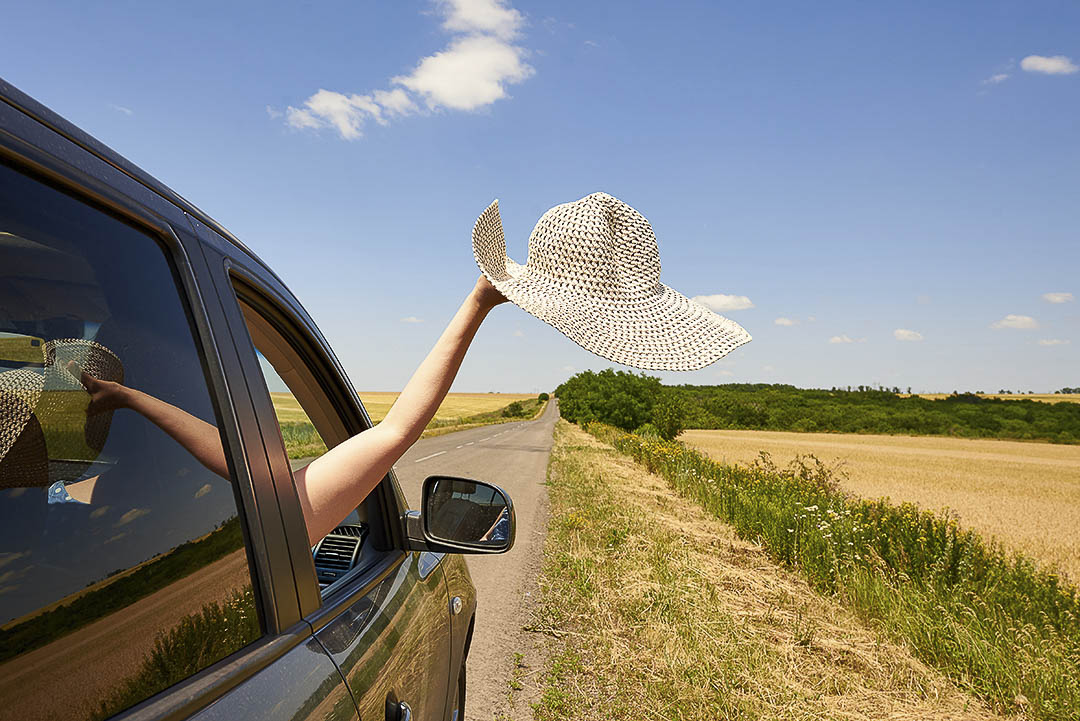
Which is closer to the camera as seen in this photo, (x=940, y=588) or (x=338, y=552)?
(x=338, y=552)

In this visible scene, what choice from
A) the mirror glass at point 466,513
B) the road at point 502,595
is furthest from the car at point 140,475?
the road at point 502,595

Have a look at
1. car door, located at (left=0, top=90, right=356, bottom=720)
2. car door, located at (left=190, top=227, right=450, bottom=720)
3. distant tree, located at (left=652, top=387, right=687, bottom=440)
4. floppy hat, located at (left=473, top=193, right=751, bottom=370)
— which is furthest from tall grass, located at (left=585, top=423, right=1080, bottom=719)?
distant tree, located at (left=652, top=387, right=687, bottom=440)

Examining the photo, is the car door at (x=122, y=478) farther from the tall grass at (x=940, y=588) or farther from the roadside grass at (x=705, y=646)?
the tall grass at (x=940, y=588)

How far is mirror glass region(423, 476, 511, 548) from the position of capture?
199 cm

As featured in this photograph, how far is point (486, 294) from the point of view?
1411 millimetres

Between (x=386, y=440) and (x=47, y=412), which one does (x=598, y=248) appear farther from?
(x=47, y=412)

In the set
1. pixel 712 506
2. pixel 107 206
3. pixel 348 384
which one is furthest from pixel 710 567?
pixel 107 206

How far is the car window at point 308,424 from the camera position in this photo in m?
1.47

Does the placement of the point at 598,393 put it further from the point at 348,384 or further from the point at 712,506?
the point at 348,384

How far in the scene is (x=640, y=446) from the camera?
811 inches

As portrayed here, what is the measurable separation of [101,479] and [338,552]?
1213mm

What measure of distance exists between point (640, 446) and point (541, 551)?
41.5 ft

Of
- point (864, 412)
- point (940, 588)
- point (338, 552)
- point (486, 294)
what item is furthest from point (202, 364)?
point (864, 412)

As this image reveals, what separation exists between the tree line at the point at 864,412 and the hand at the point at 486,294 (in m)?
50.2
